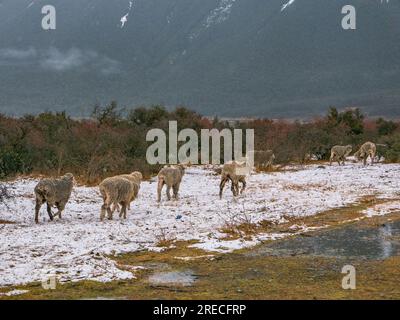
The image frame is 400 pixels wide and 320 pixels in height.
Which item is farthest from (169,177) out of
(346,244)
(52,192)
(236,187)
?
(346,244)

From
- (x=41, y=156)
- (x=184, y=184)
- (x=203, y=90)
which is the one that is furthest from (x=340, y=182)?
(x=203, y=90)

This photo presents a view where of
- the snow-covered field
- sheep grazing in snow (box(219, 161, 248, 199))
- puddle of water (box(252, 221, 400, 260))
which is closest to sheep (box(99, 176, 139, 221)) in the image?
the snow-covered field

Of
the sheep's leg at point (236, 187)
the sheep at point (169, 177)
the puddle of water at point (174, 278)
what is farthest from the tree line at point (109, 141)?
the puddle of water at point (174, 278)

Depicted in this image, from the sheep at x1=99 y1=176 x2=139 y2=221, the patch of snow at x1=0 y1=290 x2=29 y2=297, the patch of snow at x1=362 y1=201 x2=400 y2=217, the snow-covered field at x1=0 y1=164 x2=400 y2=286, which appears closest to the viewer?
the patch of snow at x1=0 y1=290 x2=29 y2=297

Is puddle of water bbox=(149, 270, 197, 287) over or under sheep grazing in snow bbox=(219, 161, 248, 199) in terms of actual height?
under

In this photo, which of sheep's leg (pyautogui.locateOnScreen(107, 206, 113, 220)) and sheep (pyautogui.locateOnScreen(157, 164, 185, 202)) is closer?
sheep's leg (pyautogui.locateOnScreen(107, 206, 113, 220))

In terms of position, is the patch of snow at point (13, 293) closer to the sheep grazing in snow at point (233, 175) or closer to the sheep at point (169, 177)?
the sheep at point (169, 177)

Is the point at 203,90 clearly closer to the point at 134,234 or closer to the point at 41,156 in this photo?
the point at 41,156

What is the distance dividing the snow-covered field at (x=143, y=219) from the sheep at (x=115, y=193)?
0.37m

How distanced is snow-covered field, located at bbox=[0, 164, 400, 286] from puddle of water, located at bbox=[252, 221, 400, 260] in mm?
793

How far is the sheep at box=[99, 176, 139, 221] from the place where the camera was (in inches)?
677

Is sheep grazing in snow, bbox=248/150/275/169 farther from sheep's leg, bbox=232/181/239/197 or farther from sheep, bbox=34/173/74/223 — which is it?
sheep, bbox=34/173/74/223

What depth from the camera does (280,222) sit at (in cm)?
1744

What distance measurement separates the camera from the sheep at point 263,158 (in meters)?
36.1
